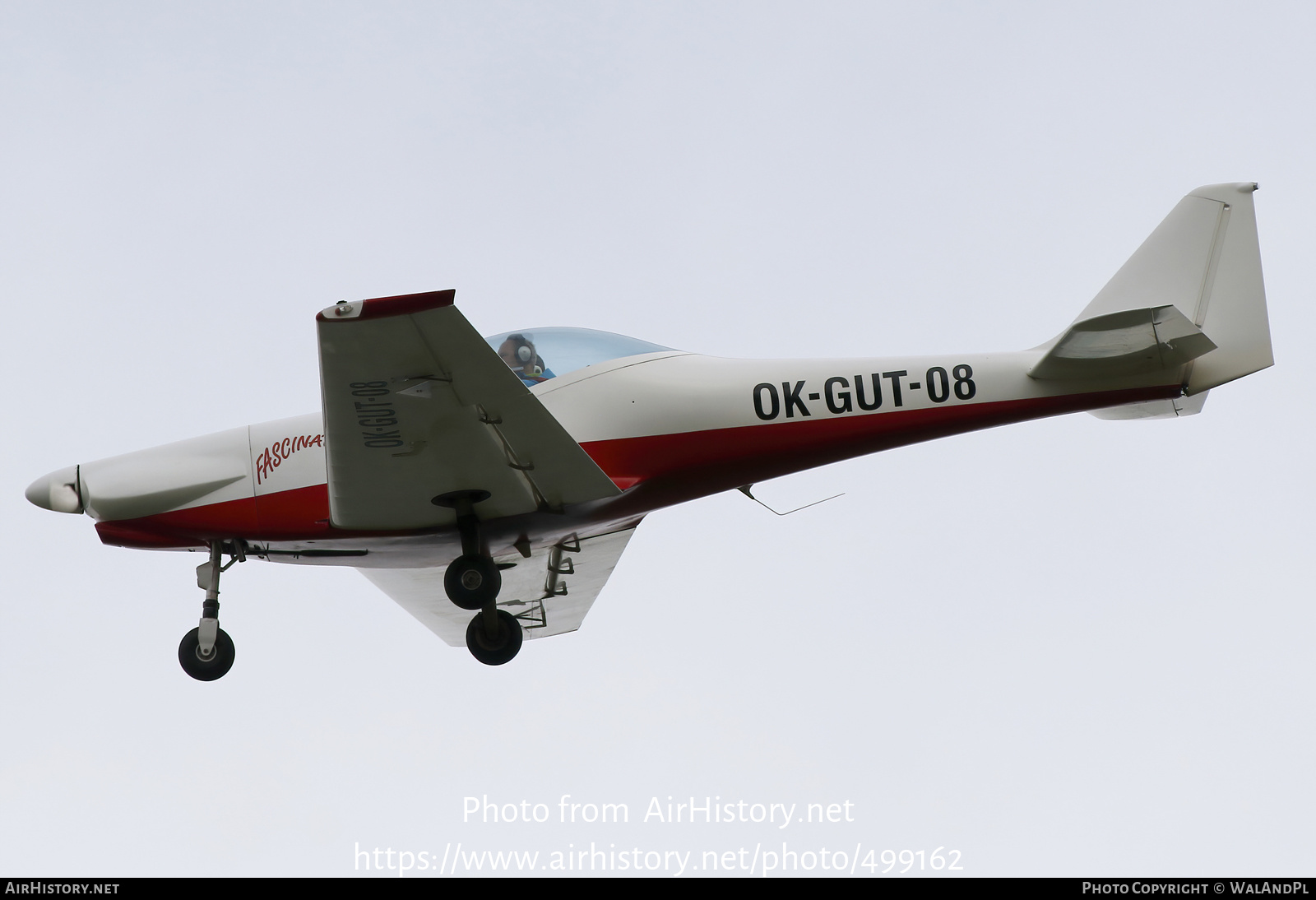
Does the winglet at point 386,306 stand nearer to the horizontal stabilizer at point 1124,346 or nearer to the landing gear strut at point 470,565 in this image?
the landing gear strut at point 470,565

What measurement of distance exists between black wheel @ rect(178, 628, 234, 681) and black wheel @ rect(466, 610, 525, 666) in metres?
2.04

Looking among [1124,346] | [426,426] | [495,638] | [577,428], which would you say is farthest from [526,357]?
[1124,346]

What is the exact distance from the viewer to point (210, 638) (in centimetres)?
1075

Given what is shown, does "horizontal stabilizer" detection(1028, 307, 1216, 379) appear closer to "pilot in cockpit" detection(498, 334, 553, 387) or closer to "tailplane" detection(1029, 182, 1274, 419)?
"tailplane" detection(1029, 182, 1274, 419)

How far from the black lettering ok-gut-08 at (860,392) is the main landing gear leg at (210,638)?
4.58 metres

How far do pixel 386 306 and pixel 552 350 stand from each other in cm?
254

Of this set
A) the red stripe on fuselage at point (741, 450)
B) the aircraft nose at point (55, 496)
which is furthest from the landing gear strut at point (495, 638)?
the aircraft nose at point (55, 496)

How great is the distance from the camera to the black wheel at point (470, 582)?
9.88m

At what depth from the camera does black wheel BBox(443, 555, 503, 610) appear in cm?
988

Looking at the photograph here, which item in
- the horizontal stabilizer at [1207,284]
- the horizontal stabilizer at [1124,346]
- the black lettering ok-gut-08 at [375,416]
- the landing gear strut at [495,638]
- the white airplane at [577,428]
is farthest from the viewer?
the landing gear strut at [495,638]

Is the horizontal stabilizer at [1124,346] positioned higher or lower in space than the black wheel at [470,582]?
higher

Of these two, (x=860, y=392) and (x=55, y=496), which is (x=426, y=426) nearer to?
(x=860, y=392)

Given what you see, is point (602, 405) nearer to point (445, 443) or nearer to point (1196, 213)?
point (445, 443)

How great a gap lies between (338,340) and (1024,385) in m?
5.11
